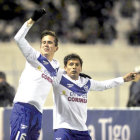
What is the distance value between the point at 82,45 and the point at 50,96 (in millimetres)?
3201

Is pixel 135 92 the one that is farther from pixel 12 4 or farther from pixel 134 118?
pixel 12 4

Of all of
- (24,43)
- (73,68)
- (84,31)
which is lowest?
(73,68)

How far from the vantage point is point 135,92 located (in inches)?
377

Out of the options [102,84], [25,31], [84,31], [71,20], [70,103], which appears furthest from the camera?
[71,20]

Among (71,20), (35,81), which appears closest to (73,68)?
(35,81)

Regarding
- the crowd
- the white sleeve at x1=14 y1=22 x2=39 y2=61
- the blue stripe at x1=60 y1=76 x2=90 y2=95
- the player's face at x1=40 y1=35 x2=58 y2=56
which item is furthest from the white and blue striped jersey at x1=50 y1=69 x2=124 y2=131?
the crowd

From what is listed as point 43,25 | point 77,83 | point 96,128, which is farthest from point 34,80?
point 43,25

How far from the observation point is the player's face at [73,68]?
19.0 ft

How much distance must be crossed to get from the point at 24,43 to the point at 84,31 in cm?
988

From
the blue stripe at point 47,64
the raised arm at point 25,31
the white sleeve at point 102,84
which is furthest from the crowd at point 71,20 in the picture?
the raised arm at point 25,31

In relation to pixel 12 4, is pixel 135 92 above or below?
below

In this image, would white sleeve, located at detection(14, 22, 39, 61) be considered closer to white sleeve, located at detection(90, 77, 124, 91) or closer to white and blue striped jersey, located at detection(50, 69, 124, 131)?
white and blue striped jersey, located at detection(50, 69, 124, 131)

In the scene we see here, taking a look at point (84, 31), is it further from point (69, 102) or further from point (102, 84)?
point (69, 102)

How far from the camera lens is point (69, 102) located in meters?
5.75
